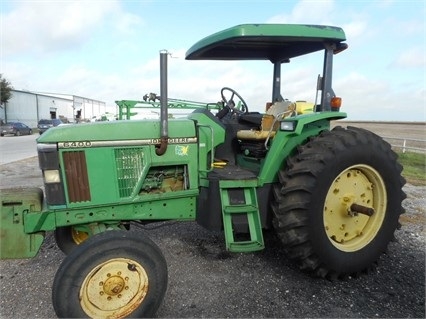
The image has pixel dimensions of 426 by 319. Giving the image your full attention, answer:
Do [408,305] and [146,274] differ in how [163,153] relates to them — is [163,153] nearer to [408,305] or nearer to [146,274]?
[146,274]

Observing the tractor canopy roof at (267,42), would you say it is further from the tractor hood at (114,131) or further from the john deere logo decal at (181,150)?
the john deere logo decal at (181,150)

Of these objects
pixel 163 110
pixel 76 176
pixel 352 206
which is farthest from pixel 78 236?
pixel 352 206

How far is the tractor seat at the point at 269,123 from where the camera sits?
3643mm

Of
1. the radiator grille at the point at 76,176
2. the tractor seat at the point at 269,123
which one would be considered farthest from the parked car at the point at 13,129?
the radiator grille at the point at 76,176

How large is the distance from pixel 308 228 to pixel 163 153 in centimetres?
137

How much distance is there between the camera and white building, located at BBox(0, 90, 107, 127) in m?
42.8

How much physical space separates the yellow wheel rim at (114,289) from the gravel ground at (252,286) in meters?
0.31

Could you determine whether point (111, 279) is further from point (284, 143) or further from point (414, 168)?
point (414, 168)

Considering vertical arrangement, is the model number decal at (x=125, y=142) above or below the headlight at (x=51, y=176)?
above

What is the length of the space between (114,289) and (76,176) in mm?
926

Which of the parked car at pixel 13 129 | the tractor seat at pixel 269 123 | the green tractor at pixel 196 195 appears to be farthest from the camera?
the parked car at pixel 13 129

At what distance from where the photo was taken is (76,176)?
289 cm

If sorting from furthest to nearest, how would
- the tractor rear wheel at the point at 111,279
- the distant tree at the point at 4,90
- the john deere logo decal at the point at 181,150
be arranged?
the distant tree at the point at 4,90
the john deere logo decal at the point at 181,150
the tractor rear wheel at the point at 111,279

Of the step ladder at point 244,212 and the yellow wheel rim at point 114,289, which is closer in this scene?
the yellow wheel rim at point 114,289
